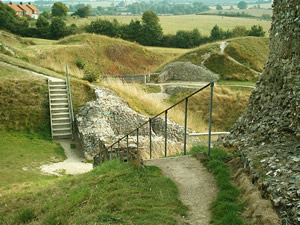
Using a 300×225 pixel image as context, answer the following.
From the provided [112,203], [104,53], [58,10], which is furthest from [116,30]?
[112,203]

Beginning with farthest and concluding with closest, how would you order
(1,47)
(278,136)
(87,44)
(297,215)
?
(87,44)
(1,47)
(278,136)
(297,215)

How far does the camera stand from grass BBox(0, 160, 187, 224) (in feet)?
18.1

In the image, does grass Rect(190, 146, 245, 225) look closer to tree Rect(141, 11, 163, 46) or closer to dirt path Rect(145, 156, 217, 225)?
dirt path Rect(145, 156, 217, 225)

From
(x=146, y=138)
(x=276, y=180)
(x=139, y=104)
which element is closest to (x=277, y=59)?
(x=276, y=180)

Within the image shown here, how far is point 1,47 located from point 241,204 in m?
25.3

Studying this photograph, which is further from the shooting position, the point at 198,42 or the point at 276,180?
the point at 198,42

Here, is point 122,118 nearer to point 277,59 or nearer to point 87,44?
point 277,59

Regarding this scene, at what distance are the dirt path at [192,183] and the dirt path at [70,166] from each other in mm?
6579

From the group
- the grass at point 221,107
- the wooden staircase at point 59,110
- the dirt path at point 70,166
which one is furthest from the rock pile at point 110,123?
the grass at point 221,107

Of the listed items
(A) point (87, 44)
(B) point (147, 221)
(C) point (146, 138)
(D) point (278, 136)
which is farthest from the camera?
(A) point (87, 44)

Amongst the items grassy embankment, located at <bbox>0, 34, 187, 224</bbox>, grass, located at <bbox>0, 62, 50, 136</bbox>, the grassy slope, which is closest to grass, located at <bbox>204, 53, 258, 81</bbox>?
the grassy slope

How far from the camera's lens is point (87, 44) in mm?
45500

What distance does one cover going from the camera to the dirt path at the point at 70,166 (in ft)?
44.5

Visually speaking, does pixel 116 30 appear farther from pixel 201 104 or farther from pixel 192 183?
pixel 192 183
